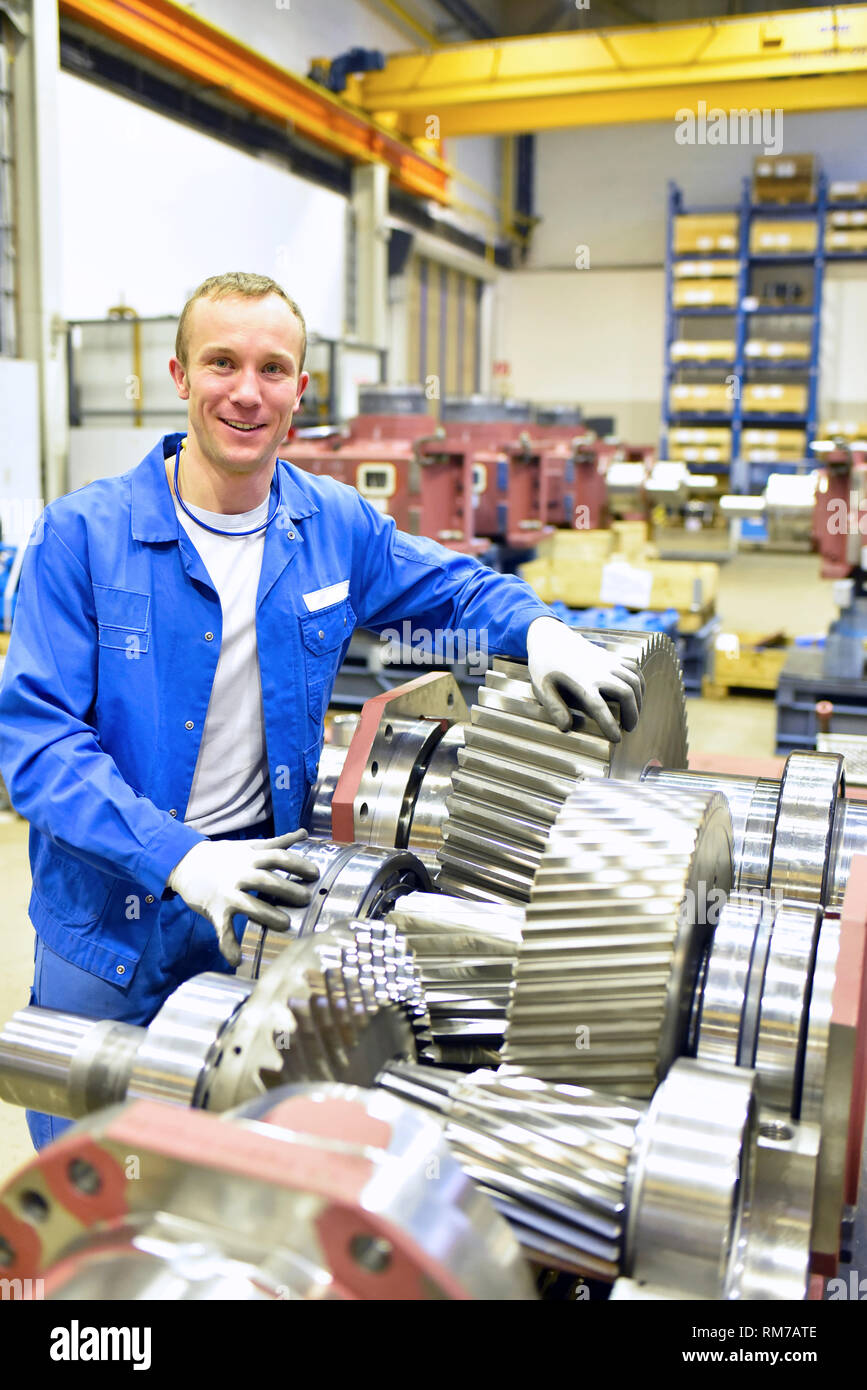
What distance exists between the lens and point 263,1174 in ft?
1.80

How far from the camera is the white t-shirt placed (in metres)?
1.57

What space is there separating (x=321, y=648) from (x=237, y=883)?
0.57 m

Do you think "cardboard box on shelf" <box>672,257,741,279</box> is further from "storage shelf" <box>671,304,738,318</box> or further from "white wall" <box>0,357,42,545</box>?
"white wall" <box>0,357,42,545</box>

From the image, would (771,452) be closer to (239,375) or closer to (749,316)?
(749,316)

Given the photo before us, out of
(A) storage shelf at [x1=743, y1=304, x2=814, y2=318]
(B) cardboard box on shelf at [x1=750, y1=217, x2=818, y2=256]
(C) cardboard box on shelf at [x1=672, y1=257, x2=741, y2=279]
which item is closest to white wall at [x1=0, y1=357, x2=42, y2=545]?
(C) cardboard box on shelf at [x1=672, y1=257, x2=741, y2=279]

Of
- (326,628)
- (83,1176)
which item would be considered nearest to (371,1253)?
(83,1176)

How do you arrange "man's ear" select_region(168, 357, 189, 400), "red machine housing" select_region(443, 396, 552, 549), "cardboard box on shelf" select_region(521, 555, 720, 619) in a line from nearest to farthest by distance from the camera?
1. "man's ear" select_region(168, 357, 189, 400)
2. "cardboard box on shelf" select_region(521, 555, 720, 619)
3. "red machine housing" select_region(443, 396, 552, 549)

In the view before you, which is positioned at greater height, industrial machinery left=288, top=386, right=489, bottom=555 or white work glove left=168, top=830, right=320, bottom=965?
industrial machinery left=288, top=386, right=489, bottom=555

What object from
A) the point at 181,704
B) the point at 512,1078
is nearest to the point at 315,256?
the point at 181,704

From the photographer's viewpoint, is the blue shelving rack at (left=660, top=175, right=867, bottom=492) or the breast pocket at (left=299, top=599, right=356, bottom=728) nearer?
the breast pocket at (left=299, top=599, right=356, bottom=728)

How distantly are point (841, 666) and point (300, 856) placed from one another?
3.52 m

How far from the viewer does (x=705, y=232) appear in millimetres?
12062

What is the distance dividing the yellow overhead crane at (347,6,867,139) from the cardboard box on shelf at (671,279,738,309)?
2.81 metres
